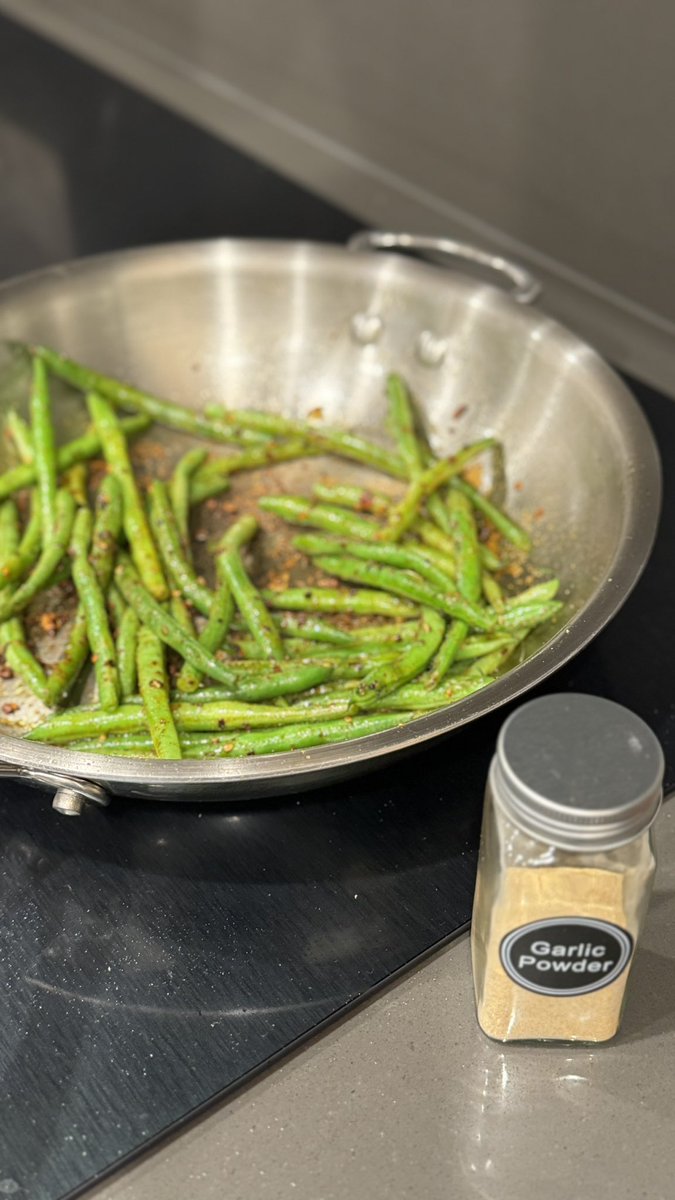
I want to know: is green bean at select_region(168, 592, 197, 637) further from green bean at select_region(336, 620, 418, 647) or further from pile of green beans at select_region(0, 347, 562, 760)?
green bean at select_region(336, 620, 418, 647)

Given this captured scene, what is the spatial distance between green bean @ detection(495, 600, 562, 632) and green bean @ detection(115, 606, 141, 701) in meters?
0.54

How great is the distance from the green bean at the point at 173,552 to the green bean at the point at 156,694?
0.40ft

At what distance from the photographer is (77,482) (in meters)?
2.15

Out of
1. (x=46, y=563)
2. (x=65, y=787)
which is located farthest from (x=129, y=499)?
(x=65, y=787)

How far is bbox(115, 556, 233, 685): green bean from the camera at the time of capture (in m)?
1.72

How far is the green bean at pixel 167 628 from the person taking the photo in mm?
1718

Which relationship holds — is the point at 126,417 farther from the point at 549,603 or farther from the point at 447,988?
the point at 447,988

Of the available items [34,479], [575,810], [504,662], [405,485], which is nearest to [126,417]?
[34,479]

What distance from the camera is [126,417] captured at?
235 centimetres

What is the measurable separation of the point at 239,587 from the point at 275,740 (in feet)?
1.17

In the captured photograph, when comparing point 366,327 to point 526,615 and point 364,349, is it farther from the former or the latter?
point 526,615

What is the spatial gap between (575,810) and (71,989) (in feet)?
2.31

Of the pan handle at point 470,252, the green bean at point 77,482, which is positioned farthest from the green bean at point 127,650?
the pan handle at point 470,252

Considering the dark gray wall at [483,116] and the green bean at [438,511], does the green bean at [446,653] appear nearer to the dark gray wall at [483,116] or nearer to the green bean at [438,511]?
the green bean at [438,511]
